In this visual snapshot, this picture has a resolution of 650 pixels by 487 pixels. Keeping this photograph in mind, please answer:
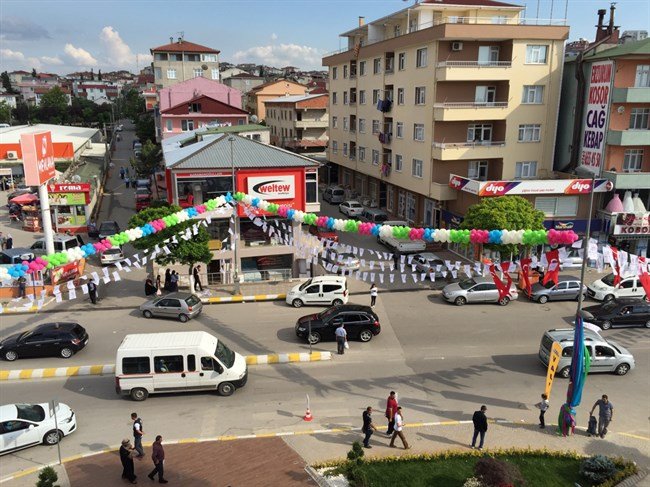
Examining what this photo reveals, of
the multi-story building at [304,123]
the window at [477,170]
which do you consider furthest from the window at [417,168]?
the multi-story building at [304,123]

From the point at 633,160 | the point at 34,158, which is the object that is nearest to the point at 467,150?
the point at 633,160

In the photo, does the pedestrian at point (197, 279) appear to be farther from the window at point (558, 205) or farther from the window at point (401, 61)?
the window at point (401, 61)

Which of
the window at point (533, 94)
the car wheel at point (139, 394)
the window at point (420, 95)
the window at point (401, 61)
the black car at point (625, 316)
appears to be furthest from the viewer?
the window at point (401, 61)

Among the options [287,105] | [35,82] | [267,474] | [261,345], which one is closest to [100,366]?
[261,345]

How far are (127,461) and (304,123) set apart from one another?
5684cm

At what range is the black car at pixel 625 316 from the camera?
2389 centimetres

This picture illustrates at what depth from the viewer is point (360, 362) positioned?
20703 mm

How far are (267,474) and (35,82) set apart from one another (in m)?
193

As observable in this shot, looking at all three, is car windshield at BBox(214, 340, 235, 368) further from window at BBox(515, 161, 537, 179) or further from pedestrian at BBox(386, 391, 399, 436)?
window at BBox(515, 161, 537, 179)

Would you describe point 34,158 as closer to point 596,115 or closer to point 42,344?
point 42,344

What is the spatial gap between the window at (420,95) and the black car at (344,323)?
2078 centimetres

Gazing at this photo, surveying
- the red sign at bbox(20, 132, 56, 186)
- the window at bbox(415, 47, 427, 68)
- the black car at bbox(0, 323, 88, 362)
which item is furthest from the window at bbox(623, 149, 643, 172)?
the red sign at bbox(20, 132, 56, 186)

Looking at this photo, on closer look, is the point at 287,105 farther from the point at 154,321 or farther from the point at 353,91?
the point at 154,321

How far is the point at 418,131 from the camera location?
39.0 m
